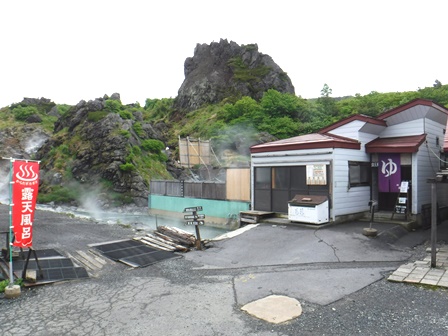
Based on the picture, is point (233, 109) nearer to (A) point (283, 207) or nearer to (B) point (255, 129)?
(B) point (255, 129)

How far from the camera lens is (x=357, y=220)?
1380cm

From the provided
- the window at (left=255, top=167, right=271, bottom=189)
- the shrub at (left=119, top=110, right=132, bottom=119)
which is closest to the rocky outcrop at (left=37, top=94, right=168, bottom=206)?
the shrub at (left=119, top=110, right=132, bottom=119)

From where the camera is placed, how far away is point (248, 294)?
6.79 m

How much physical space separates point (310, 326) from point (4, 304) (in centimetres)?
600

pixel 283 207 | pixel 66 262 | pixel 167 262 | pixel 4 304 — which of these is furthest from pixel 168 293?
pixel 283 207

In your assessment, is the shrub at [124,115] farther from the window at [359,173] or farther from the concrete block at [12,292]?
Result: the concrete block at [12,292]

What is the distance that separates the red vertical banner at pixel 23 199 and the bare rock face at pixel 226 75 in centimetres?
5932

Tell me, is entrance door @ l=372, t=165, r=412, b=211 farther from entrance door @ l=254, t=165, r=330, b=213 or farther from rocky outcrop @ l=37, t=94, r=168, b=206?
rocky outcrop @ l=37, t=94, r=168, b=206

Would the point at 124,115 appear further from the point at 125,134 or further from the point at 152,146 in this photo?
the point at 125,134

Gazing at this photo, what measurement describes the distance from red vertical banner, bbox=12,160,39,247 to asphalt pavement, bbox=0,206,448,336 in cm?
127

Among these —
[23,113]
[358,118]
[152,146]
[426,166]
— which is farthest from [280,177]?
[23,113]

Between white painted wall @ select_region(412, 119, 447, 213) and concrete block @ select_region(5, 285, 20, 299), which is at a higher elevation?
white painted wall @ select_region(412, 119, 447, 213)

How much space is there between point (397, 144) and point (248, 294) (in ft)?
33.5

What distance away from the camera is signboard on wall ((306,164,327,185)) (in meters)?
12.8
